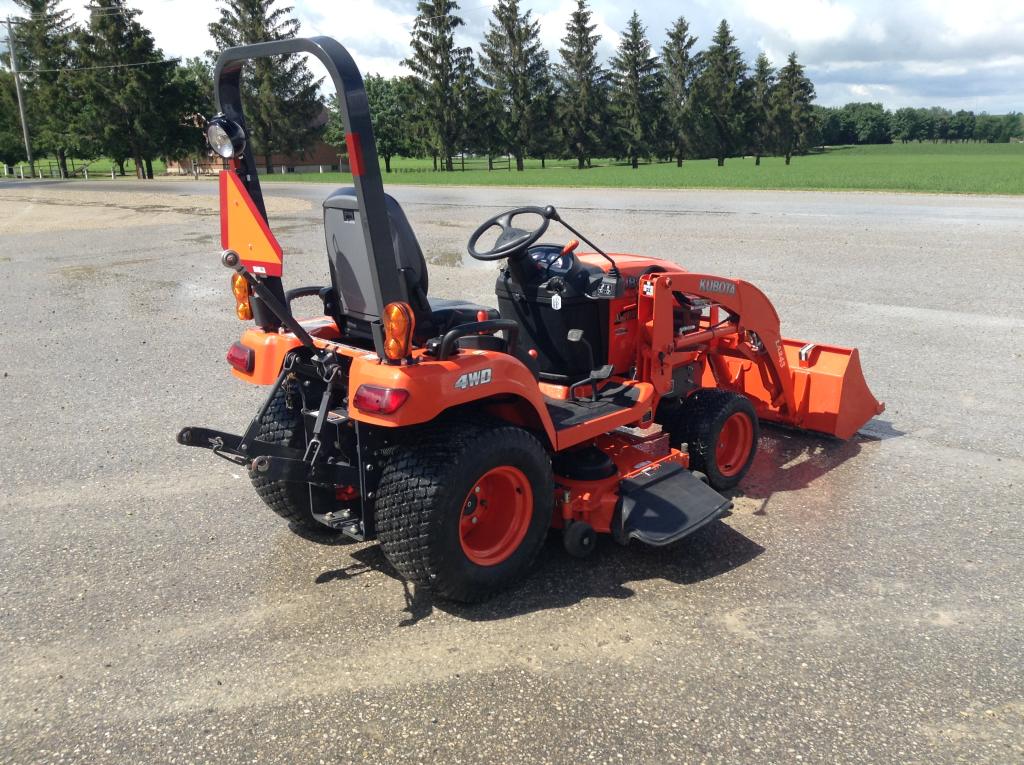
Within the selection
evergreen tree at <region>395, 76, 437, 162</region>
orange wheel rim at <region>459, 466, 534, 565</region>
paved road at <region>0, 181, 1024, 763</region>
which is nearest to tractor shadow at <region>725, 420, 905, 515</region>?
paved road at <region>0, 181, 1024, 763</region>

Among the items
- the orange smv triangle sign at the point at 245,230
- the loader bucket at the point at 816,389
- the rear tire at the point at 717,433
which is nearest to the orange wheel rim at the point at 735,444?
the rear tire at the point at 717,433

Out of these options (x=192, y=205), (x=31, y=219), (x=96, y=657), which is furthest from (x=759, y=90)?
(x=96, y=657)

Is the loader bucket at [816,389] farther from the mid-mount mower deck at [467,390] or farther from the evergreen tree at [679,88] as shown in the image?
the evergreen tree at [679,88]

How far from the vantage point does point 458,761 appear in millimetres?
2605

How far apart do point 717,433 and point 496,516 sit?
5.19ft

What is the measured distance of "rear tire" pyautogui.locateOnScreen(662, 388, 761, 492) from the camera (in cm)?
460

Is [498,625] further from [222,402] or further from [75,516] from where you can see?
[222,402]

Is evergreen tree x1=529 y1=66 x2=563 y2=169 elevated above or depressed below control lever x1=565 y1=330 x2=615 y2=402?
above

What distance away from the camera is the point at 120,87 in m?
56.0

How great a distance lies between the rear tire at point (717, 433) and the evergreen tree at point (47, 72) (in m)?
64.2

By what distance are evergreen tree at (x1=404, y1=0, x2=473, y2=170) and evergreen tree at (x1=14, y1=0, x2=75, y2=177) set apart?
24840 millimetres

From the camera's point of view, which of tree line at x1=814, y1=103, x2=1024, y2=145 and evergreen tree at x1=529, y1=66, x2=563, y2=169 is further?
tree line at x1=814, y1=103, x2=1024, y2=145

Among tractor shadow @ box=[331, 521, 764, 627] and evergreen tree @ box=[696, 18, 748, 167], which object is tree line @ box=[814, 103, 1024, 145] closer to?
evergreen tree @ box=[696, 18, 748, 167]

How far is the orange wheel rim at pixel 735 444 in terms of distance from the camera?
4855 mm
